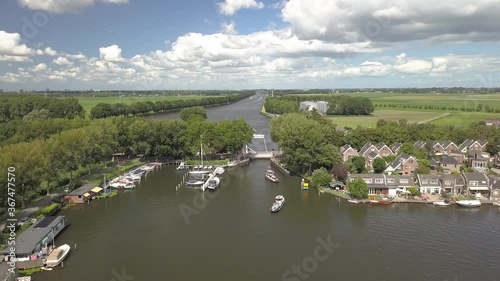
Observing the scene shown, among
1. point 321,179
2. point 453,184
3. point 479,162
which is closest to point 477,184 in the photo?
point 453,184

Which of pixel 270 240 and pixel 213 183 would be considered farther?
pixel 213 183

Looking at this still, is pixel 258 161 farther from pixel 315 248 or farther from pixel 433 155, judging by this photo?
pixel 315 248

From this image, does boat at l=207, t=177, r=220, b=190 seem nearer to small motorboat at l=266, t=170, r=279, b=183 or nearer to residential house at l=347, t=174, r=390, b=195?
small motorboat at l=266, t=170, r=279, b=183

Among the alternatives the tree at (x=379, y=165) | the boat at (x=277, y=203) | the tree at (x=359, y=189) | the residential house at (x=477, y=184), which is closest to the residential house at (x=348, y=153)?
the tree at (x=379, y=165)

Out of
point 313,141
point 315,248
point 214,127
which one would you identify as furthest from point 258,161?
point 315,248

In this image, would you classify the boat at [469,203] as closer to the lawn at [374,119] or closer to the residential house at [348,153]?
the residential house at [348,153]

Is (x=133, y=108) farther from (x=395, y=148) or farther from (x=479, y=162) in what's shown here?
(x=479, y=162)
